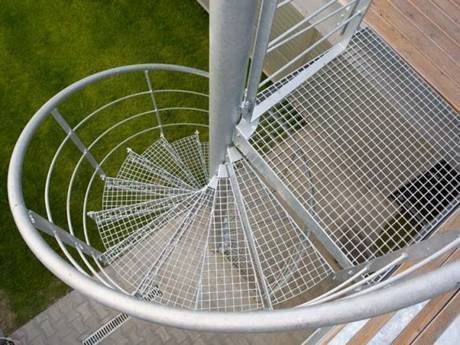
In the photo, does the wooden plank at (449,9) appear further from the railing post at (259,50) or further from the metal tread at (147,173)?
the metal tread at (147,173)

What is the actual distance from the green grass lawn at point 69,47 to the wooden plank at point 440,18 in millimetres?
2242

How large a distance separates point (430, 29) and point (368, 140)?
0.96 metres

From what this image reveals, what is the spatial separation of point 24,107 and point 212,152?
8.84 ft

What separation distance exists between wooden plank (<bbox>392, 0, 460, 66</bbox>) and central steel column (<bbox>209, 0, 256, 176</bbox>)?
129cm

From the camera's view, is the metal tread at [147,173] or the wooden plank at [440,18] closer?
the wooden plank at [440,18]

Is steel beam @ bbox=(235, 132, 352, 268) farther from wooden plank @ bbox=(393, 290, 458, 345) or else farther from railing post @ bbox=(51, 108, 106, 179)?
railing post @ bbox=(51, 108, 106, 179)

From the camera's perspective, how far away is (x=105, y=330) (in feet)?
9.84

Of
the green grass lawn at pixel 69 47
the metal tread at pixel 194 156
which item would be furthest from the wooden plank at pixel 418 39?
the green grass lawn at pixel 69 47

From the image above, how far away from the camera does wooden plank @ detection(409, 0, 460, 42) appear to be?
2.12 metres

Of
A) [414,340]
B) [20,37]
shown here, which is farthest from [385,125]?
[20,37]

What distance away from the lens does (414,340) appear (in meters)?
1.50

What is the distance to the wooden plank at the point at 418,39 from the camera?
2.00m

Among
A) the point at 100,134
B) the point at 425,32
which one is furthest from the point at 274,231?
the point at 100,134

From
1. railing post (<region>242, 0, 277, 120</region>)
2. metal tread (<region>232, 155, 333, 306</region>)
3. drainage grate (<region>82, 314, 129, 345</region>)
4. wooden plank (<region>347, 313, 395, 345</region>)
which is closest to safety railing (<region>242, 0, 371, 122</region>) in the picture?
railing post (<region>242, 0, 277, 120</region>)
